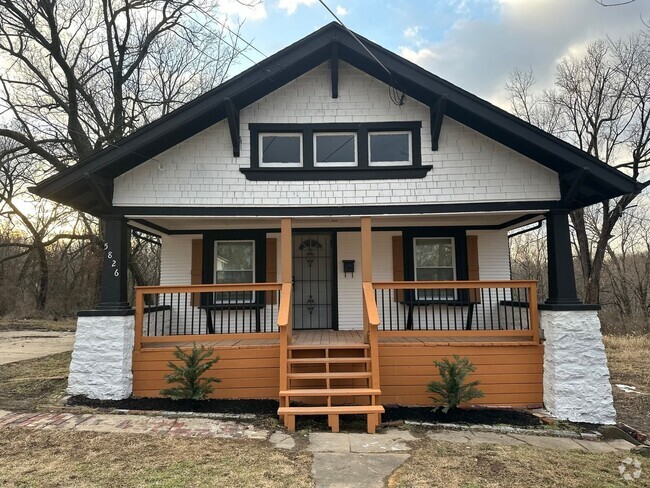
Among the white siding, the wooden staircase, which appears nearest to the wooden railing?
the wooden staircase

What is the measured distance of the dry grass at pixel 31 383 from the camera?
5.83 metres

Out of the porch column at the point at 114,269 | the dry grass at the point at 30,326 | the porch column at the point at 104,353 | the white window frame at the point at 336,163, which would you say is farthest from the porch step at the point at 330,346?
the dry grass at the point at 30,326

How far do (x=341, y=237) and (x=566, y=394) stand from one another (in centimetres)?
449

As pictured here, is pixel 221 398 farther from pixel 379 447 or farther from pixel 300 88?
pixel 300 88

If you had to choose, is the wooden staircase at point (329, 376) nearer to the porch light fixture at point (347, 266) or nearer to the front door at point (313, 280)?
the front door at point (313, 280)

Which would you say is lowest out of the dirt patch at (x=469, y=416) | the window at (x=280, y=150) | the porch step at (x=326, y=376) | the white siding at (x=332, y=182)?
the dirt patch at (x=469, y=416)

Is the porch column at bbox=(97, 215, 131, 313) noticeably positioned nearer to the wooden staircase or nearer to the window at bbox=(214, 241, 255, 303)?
the window at bbox=(214, 241, 255, 303)

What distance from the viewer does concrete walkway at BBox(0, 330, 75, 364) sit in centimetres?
956

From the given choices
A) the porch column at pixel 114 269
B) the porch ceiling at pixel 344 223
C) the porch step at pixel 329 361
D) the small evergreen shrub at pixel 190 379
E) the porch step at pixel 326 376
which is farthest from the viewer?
the porch ceiling at pixel 344 223

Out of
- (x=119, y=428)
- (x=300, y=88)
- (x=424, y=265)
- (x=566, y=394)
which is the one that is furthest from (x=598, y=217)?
(x=119, y=428)

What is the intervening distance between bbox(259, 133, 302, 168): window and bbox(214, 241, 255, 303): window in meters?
2.09

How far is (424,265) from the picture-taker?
27.3 feet

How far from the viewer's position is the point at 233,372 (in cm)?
610

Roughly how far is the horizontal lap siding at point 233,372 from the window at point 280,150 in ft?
9.43
